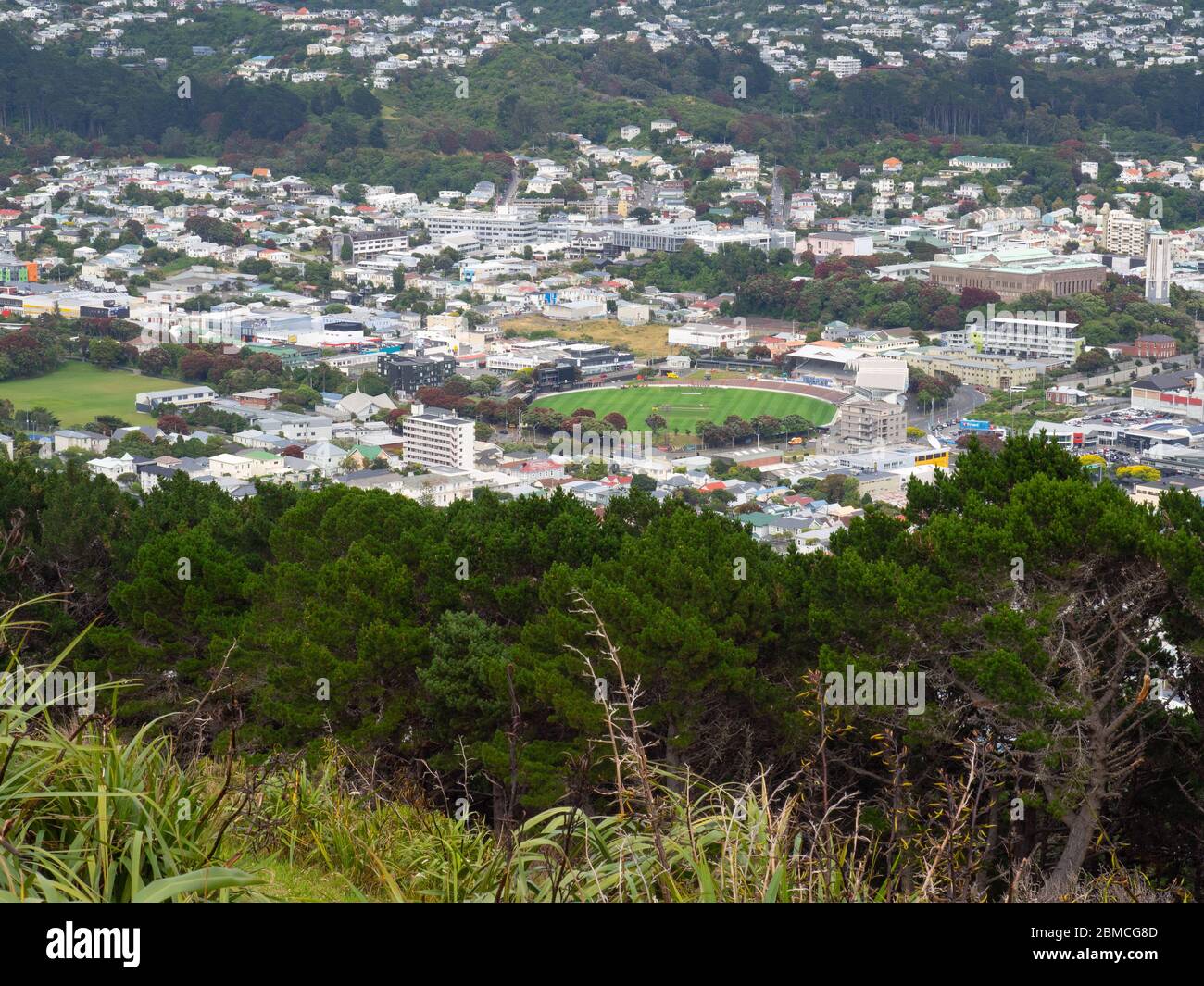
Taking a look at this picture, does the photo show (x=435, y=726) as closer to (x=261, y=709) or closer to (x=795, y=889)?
(x=261, y=709)

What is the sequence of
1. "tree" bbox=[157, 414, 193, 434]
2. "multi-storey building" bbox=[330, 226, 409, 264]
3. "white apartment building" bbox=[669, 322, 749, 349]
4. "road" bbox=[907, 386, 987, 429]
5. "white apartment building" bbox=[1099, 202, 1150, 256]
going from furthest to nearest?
"white apartment building" bbox=[1099, 202, 1150, 256]
"multi-storey building" bbox=[330, 226, 409, 264]
"white apartment building" bbox=[669, 322, 749, 349]
"road" bbox=[907, 386, 987, 429]
"tree" bbox=[157, 414, 193, 434]

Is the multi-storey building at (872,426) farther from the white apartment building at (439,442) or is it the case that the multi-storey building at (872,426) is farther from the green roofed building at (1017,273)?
the green roofed building at (1017,273)

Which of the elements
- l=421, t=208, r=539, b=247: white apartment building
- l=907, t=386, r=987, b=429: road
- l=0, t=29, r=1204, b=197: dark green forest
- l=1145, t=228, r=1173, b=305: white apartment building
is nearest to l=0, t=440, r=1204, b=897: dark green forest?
l=907, t=386, r=987, b=429: road

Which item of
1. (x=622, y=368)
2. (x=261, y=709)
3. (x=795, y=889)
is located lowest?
(x=622, y=368)

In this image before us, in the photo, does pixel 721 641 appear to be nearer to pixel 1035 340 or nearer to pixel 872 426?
pixel 872 426

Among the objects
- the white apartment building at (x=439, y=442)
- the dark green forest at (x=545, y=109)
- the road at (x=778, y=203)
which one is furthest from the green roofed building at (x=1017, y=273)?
the white apartment building at (x=439, y=442)

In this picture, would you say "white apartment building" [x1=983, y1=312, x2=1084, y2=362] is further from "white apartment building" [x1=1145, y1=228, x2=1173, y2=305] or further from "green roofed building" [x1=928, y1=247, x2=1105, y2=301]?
"white apartment building" [x1=1145, y1=228, x2=1173, y2=305]

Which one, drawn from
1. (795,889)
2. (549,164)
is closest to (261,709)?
(795,889)
